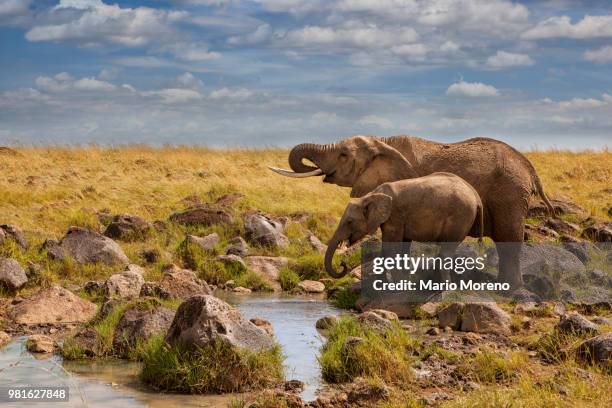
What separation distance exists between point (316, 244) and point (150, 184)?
8.36 meters

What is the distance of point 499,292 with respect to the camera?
15625 mm

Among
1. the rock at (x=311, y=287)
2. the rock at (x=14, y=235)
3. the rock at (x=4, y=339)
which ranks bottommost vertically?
the rock at (x=311, y=287)

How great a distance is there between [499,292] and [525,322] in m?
2.73

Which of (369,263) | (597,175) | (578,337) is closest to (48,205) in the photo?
(369,263)

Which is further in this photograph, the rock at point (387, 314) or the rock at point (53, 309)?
the rock at point (53, 309)

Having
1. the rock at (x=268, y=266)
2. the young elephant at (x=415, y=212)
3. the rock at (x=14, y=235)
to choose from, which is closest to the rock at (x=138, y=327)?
the young elephant at (x=415, y=212)

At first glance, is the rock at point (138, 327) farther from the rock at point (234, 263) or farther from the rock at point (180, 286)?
the rock at point (234, 263)

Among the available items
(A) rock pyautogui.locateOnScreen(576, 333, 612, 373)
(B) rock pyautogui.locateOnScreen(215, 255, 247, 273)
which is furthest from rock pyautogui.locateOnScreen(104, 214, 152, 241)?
(A) rock pyautogui.locateOnScreen(576, 333, 612, 373)

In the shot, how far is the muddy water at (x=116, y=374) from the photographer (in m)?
9.47

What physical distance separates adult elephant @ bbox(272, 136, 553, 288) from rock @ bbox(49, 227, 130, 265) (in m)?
3.99

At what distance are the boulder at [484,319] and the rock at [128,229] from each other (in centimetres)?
956

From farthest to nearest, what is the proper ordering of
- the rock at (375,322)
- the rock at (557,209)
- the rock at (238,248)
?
the rock at (557,209)
the rock at (238,248)
the rock at (375,322)

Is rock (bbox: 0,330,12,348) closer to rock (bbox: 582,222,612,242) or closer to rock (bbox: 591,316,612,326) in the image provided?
rock (bbox: 591,316,612,326)

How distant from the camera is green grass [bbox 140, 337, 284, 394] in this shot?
385 inches
